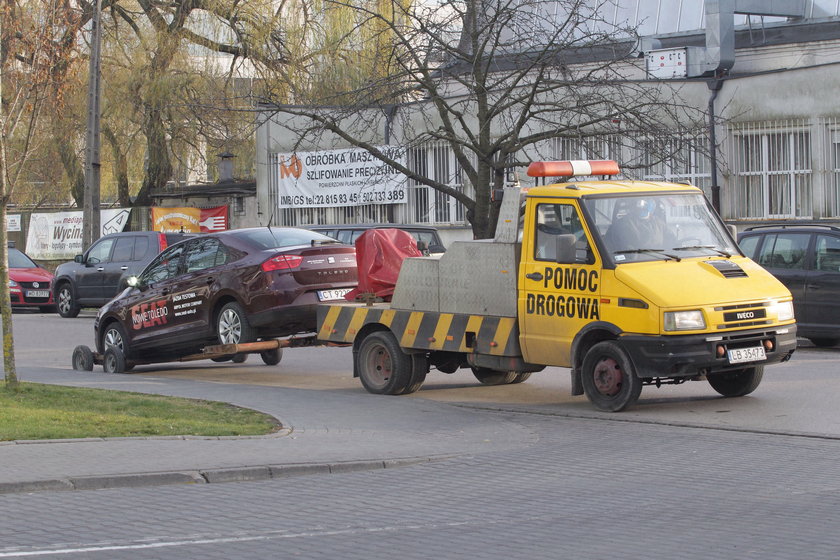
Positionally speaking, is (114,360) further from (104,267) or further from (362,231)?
(104,267)

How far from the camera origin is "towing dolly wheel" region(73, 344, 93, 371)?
692 inches

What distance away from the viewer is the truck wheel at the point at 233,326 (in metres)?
15.6

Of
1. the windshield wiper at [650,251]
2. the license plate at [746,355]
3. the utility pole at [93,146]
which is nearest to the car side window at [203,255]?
the windshield wiper at [650,251]

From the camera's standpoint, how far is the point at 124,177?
41.7 m

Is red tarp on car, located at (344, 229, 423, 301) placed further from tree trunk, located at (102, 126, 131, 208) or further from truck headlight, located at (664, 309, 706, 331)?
tree trunk, located at (102, 126, 131, 208)

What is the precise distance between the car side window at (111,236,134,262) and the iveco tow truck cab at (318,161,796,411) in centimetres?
1560

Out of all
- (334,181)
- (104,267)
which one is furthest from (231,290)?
(334,181)

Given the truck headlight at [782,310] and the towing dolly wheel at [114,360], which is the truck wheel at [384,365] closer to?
the truck headlight at [782,310]

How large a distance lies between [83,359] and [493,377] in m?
Answer: 6.39

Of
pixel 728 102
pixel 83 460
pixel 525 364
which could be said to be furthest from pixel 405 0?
pixel 83 460

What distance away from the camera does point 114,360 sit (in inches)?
684

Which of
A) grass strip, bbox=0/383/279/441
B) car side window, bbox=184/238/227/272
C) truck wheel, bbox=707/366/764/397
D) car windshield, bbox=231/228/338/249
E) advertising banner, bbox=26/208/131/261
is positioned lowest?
grass strip, bbox=0/383/279/441

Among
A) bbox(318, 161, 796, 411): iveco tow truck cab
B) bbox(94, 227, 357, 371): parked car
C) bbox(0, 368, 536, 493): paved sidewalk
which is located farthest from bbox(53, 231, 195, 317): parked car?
bbox(318, 161, 796, 411): iveco tow truck cab

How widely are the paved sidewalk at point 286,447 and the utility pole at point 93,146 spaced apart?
57.9ft
